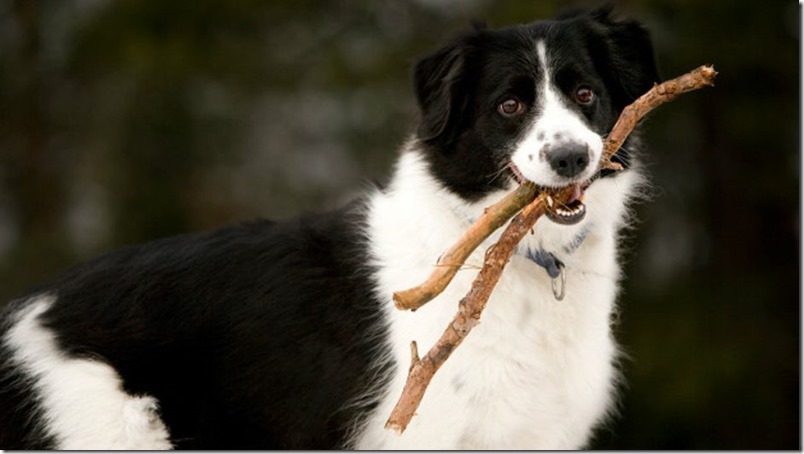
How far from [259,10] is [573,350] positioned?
32.4 ft

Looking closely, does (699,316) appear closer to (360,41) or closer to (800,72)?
(800,72)

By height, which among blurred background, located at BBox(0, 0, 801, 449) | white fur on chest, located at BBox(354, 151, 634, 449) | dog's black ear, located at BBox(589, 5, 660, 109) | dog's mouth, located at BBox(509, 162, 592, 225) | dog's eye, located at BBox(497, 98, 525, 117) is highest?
dog's eye, located at BBox(497, 98, 525, 117)

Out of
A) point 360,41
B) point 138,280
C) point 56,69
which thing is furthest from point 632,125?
point 56,69

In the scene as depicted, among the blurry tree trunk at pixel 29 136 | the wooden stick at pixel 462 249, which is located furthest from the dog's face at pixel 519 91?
the blurry tree trunk at pixel 29 136

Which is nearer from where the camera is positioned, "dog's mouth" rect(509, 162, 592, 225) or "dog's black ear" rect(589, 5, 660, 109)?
"dog's mouth" rect(509, 162, 592, 225)

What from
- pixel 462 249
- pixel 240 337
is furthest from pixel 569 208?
pixel 240 337

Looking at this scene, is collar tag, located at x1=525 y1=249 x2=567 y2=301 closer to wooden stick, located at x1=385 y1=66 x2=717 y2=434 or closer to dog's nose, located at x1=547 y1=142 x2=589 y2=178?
wooden stick, located at x1=385 y1=66 x2=717 y2=434

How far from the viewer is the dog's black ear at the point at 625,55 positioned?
16.8ft

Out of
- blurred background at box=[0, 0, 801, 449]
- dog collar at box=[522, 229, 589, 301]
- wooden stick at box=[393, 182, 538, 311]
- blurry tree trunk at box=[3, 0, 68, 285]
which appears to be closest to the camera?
wooden stick at box=[393, 182, 538, 311]

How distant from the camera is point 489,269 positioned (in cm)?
438

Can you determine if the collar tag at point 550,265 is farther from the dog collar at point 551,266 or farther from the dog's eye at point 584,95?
the dog's eye at point 584,95

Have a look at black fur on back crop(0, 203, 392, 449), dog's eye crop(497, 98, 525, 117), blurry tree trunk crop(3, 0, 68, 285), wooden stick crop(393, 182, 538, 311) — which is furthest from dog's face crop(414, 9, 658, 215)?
blurry tree trunk crop(3, 0, 68, 285)

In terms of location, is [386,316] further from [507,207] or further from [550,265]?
[507,207]

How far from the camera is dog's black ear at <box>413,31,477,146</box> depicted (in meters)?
5.05
